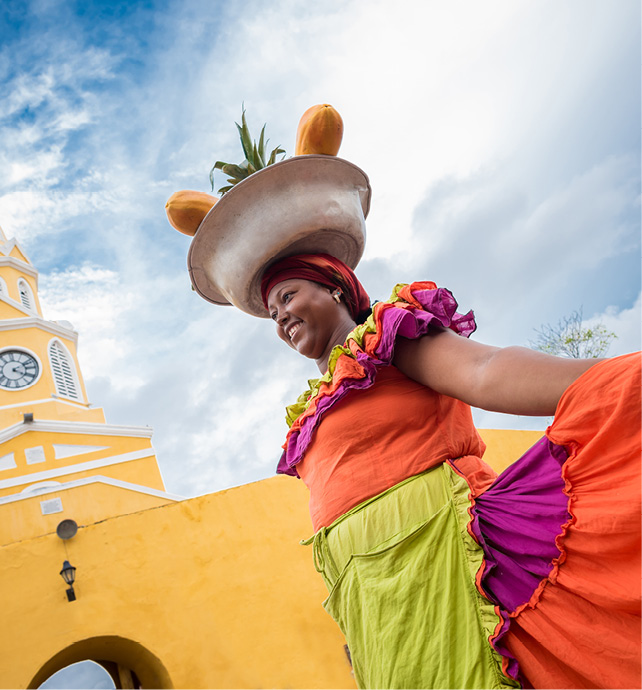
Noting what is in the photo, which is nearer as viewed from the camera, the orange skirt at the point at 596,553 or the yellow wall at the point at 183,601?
the orange skirt at the point at 596,553

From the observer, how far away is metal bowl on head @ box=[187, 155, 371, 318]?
1914mm

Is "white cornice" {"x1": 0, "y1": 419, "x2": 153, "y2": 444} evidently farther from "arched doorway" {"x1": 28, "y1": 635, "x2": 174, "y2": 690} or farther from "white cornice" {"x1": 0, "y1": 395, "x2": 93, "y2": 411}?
"arched doorway" {"x1": 28, "y1": 635, "x2": 174, "y2": 690}

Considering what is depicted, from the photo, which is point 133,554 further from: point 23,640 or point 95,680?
point 95,680

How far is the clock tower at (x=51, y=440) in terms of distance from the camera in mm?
10656

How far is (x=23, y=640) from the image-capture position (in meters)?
5.05

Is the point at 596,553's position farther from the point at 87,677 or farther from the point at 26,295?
the point at 26,295

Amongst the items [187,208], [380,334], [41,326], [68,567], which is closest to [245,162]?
[187,208]

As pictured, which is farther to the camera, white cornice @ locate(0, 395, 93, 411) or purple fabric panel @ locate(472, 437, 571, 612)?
white cornice @ locate(0, 395, 93, 411)

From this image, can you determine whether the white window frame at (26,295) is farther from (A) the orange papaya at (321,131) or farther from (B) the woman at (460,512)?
(B) the woman at (460,512)

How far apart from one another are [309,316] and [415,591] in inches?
40.5

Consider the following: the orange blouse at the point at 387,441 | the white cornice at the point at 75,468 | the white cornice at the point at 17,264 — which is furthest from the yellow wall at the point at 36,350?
the orange blouse at the point at 387,441

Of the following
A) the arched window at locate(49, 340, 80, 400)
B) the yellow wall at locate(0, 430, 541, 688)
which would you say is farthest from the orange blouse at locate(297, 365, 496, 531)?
the arched window at locate(49, 340, 80, 400)

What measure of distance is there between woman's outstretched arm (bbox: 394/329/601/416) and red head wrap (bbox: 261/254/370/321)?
2.25 feet

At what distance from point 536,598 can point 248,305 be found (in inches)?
60.0
